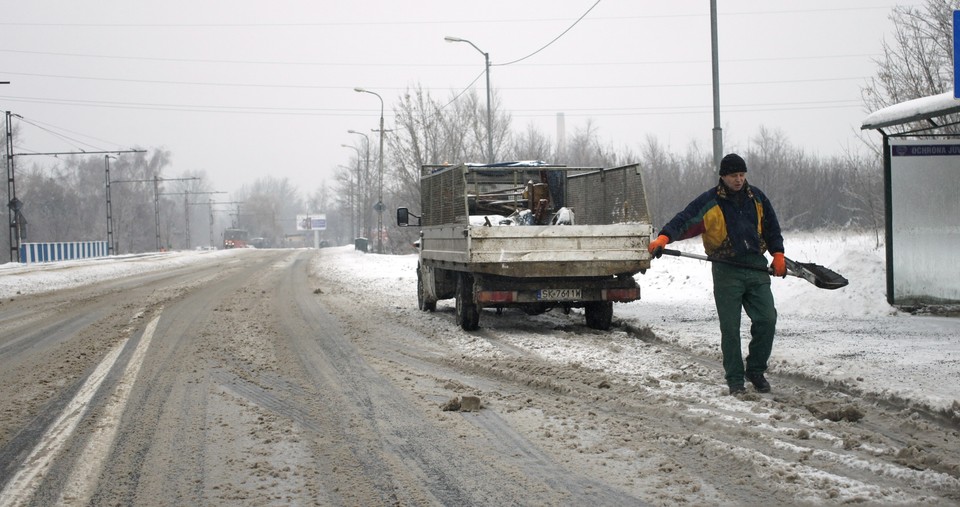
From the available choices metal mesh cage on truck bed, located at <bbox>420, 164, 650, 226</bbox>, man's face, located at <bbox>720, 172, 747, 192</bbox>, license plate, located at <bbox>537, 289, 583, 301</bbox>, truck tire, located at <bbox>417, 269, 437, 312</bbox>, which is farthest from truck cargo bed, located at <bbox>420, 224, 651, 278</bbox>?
man's face, located at <bbox>720, 172, 747, 192</bbox>

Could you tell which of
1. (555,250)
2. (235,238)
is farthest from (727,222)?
(235,238)

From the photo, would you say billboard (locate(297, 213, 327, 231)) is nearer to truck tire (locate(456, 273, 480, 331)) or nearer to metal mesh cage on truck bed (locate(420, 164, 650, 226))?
metal mesh cage on truck bed (locate(420, 164, 650, 226))

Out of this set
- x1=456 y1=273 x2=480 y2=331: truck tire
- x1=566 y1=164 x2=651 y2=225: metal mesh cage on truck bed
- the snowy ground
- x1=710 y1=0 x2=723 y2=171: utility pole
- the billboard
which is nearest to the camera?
the snowy ground

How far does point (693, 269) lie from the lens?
19.3 m

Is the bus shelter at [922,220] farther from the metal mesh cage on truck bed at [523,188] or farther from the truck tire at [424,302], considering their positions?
the truck tire at [424,302]

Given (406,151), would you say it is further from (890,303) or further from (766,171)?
(890,303)

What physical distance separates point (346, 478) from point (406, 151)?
131 feet

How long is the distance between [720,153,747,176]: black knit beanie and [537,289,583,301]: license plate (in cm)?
431

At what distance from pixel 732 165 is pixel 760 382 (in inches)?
67.0

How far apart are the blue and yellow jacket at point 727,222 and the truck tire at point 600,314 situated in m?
4.64

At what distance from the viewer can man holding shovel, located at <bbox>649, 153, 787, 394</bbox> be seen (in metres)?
6.80

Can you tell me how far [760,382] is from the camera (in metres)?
6.80

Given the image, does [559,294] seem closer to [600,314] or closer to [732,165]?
[600,314]

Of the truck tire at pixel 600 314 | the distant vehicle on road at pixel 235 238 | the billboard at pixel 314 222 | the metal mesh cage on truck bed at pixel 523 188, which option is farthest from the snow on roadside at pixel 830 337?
the billboard at pixel 314 222
